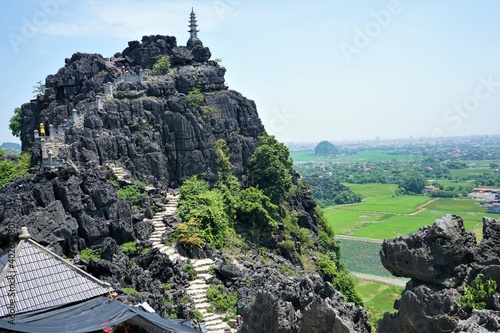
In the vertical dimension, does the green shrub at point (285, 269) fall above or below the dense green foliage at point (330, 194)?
above

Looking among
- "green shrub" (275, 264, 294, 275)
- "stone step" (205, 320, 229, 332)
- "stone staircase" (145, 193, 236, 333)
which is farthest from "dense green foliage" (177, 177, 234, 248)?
"stone step" (205, 320, 229, 332)

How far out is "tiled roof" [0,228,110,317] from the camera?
1028cm

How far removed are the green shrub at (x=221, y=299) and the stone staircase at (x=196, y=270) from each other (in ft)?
0.74

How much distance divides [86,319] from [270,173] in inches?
823

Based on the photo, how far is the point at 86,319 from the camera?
10.3 m

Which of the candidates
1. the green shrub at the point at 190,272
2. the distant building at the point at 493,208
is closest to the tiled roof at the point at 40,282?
the green shrub at the point at 190,272

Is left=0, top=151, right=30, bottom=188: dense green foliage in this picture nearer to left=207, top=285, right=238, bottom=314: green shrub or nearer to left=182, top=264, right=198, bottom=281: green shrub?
left=182, top=264, right=198, bottom=281: green shrub

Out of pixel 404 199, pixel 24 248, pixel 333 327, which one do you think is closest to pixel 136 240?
pixel 24 248

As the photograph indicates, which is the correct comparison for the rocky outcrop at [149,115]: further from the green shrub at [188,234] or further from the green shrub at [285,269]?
the green shrub at [285,269]

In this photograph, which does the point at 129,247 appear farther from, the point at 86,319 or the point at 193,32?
the point at 193,32

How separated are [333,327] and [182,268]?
33.7ft

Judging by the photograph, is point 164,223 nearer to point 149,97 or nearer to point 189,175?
point 189,175

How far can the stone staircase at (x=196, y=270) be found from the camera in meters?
16.8

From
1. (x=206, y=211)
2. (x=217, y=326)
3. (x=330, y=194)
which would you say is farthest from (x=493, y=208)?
(x=217, y=326)
